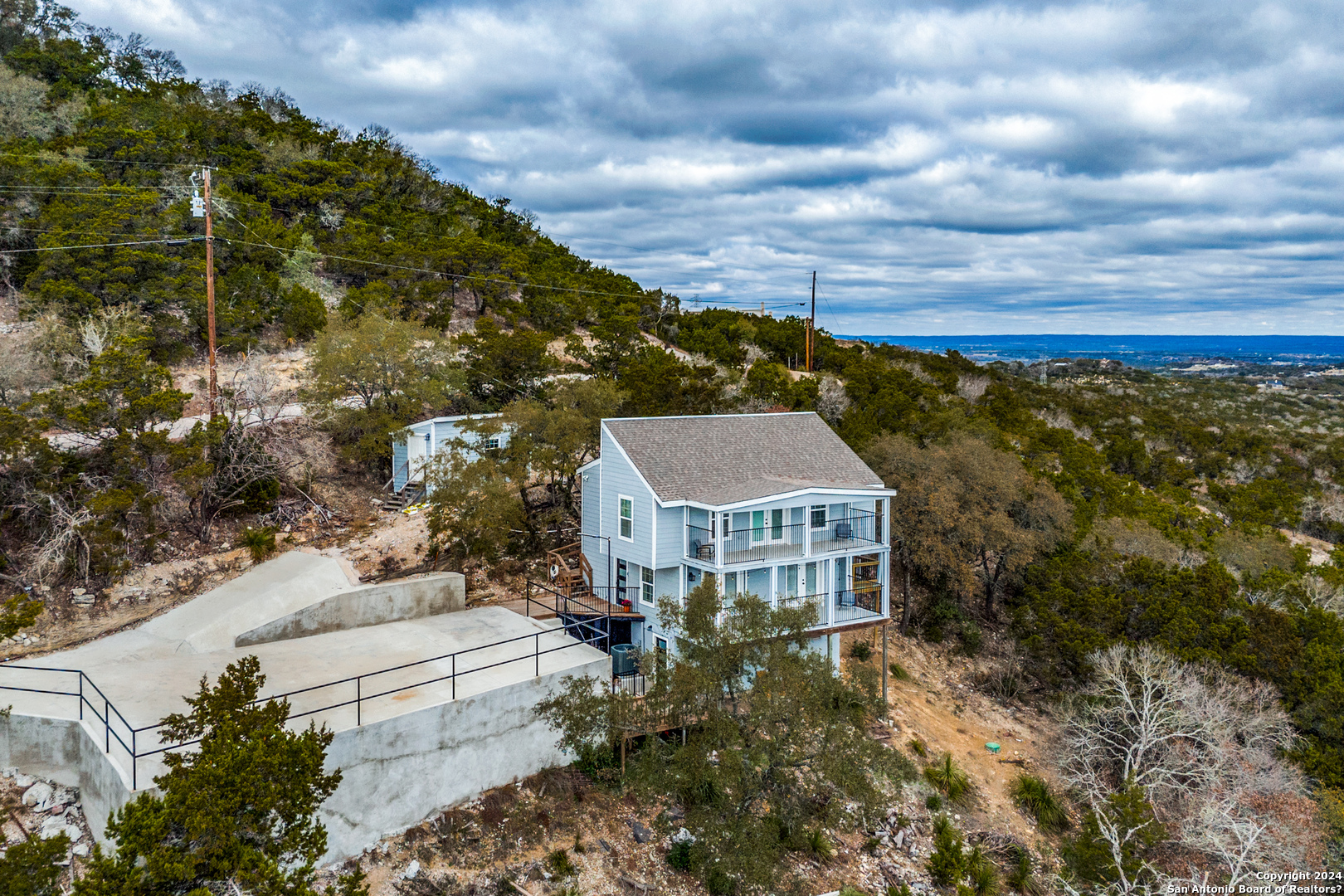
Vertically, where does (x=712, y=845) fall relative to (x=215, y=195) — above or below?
below

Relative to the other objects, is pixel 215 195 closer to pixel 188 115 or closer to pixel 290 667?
pixel 188 115

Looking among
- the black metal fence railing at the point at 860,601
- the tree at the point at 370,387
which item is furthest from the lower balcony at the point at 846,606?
the tree at the point at 370,387

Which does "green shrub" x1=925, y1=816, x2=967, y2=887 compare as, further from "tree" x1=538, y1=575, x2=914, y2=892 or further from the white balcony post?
the white balcony post

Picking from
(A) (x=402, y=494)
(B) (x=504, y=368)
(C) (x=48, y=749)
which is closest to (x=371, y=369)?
(A) (x=402, y=494)

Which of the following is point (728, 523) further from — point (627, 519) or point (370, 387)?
point (370, 387)

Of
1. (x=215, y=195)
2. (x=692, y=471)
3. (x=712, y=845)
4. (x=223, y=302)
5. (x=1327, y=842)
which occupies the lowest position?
(x=1327, y=842)

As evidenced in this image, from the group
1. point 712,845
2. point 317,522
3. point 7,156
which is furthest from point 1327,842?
point 7,156
